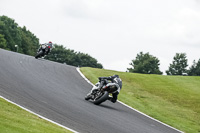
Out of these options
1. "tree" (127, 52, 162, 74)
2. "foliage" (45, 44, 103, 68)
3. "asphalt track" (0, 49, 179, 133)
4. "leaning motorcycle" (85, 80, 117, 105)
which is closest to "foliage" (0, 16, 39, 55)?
"foliage" (45, 44, 103, 68)

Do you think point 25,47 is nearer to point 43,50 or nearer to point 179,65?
point 179,65

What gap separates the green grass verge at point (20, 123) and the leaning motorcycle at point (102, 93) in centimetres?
484

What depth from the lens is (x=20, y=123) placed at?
28.8 ft

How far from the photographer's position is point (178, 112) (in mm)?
18000

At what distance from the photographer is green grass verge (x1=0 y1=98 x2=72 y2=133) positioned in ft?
26.5

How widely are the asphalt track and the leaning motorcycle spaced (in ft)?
0.96

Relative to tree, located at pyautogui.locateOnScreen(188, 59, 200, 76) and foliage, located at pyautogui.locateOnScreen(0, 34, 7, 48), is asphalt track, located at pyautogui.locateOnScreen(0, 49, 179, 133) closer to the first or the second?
foliage, located at pyautogui.locateOnScreen(0, 34, 7, 48)

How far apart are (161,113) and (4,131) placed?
1082 cm

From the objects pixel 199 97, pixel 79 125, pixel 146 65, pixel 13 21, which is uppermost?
pixel 13 21

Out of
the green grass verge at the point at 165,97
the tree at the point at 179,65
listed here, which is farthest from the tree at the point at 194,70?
the green grass verge at the point at 165,97

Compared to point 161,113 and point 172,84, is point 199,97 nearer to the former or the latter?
point 172,84

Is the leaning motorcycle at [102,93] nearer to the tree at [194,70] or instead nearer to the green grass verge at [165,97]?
the green grass verge at [165,97]

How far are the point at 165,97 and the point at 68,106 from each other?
29.4 feet

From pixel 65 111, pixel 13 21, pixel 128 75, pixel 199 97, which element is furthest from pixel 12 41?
pixel 65 111
